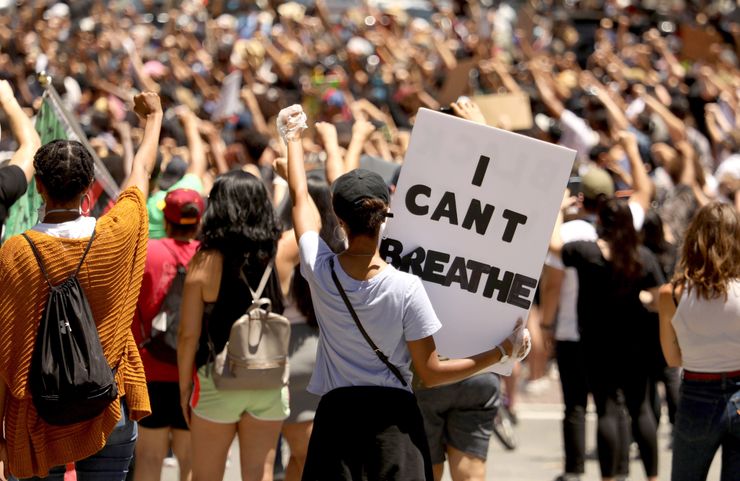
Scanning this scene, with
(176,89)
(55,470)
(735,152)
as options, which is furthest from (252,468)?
(176,89)

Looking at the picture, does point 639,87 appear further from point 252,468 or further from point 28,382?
point 28,382

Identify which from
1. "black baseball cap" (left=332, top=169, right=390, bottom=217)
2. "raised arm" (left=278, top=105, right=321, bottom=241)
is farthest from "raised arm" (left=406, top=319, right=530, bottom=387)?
"raised arm" (left=278, top=105, right=321, bottom=241)

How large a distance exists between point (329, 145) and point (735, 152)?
6783 mm

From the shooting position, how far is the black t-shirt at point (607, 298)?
6.82m

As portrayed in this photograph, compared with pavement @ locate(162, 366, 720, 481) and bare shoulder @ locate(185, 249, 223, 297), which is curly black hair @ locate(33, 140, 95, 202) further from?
pavement @ locate(162, 366, 720, 481)

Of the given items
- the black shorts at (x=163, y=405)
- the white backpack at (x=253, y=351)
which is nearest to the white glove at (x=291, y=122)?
the white backpack at (x=253, y=351)

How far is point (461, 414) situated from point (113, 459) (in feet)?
5.58

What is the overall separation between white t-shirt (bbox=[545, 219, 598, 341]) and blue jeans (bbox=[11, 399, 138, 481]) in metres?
2.97

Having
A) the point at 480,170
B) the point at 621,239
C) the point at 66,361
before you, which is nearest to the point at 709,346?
the point at 480,170

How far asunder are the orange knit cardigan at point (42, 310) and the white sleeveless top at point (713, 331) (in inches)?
92.3

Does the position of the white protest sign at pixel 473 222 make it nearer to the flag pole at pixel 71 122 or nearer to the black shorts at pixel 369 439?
the black shorts at pixel 369 439

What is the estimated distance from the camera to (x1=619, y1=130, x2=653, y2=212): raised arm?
7.42m

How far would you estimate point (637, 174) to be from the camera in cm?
754

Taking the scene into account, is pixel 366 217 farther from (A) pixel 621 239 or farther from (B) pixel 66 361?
(A) pixel 621 239
